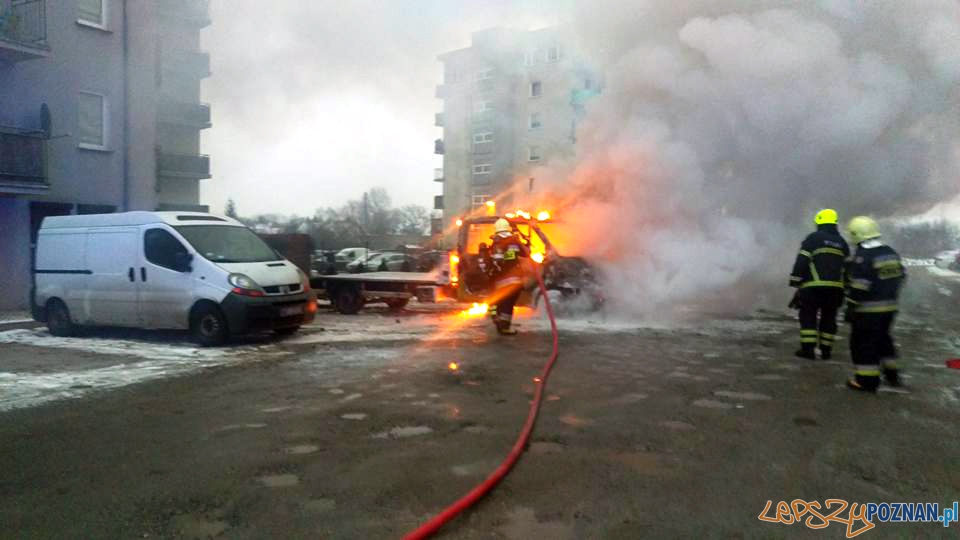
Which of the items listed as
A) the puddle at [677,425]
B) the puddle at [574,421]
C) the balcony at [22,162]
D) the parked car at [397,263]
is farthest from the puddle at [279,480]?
the parked car at [397,263]

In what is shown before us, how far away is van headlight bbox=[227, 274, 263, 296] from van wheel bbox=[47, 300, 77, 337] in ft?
9.92

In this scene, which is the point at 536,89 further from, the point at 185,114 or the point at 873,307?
the point at 185,114

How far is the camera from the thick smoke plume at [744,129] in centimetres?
987

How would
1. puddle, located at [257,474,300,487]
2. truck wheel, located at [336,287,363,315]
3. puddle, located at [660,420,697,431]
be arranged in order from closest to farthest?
puddle, located at [257,474,300,487]
puddle, located at [660,420,697,431]
truck wheel, located at [336,287,363,315]

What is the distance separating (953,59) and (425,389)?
8.72 meters

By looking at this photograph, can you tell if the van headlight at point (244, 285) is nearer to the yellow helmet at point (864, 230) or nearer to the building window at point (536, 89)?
the yellow helmet at point (864, 230)

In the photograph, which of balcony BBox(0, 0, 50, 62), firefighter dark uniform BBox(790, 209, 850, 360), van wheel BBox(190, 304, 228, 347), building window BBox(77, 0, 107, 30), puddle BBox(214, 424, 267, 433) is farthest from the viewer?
building window BBox(77, 0, 107, 30)

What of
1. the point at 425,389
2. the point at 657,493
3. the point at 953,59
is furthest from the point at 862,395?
the point at 953,59

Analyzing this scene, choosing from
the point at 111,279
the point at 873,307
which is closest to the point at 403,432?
the point at 873,307

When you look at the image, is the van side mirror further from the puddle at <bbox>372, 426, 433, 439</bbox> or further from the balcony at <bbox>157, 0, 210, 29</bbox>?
the balcony at <bbox>157, 0, 210, 29</bbox>

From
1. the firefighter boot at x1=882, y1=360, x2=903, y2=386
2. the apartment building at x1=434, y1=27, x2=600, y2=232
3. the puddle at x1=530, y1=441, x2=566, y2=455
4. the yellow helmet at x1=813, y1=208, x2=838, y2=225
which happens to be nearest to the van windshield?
the apartment building at x1=434, y1=27, x2=600, y2=232

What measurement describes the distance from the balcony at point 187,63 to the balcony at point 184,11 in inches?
46.5

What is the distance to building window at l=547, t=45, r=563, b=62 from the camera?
1245 cm

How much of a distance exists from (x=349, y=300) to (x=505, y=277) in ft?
15.4
